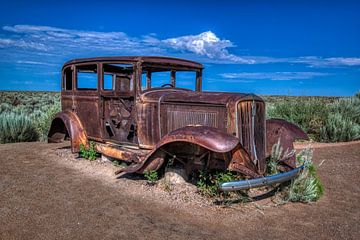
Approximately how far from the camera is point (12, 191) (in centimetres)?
511

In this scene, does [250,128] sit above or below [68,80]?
below

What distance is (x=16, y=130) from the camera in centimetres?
1012

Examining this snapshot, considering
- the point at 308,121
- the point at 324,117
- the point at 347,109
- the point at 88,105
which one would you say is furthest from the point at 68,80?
the point at 347,109

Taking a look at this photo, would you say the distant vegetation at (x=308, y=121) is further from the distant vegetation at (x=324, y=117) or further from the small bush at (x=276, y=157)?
the small bush at (x=276, y=157)

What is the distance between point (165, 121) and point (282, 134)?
207 cm

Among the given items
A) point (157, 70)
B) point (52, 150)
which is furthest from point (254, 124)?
point (52, 150)

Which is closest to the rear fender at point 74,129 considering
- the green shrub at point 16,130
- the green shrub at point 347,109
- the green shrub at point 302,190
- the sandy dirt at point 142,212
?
the sandy dirt at point 142,212

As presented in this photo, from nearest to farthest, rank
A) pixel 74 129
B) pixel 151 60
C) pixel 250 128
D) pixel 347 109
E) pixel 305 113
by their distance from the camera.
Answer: pixel 250 128, pixel 151 60, pixel 74 129, pixel 305 113, pixel 347 109

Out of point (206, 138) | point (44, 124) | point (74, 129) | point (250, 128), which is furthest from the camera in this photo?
point (44, 124)

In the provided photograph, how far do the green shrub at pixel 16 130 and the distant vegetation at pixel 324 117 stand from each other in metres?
7.82

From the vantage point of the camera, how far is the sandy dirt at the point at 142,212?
3738 mm

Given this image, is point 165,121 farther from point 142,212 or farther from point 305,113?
point 305,113

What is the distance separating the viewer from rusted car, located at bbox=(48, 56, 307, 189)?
15.0 ft

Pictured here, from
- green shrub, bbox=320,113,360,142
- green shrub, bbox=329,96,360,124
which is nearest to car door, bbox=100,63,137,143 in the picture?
green shrub, bbox=320,113,360,142
